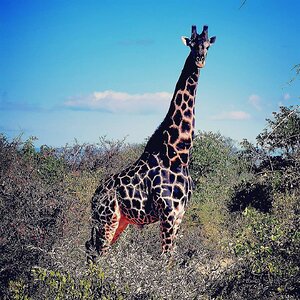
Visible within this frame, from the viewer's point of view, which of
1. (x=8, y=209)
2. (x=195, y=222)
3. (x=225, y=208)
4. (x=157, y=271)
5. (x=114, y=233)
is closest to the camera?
(x=157, y=271)

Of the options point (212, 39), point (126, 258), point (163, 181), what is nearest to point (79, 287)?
point (126, 258)

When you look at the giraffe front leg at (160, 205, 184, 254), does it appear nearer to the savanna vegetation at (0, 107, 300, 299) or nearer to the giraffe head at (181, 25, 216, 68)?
the savanna vegetation at (0, 107, 300, 299)

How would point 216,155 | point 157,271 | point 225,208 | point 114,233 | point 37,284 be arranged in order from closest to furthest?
point 157,271 → point 37,284 → point 114,233 → point 225,208 → point 216,155

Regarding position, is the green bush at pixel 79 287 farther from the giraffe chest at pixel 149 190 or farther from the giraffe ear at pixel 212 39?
the giraffe ear at pixel 212 39

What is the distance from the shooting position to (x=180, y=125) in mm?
8688

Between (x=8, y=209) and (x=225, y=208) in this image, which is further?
(x=225, y=208)

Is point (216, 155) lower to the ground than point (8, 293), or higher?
higher

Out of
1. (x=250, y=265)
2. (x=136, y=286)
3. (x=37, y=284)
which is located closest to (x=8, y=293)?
(x=37, y=284)

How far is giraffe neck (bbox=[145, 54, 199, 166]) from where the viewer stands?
856 centimetres

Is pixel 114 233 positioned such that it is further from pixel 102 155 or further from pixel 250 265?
pixel 102 155

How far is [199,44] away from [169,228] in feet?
9.51

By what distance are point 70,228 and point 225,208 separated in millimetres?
8151

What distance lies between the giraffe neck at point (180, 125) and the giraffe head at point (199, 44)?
0.87 feet

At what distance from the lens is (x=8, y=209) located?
779 cm
